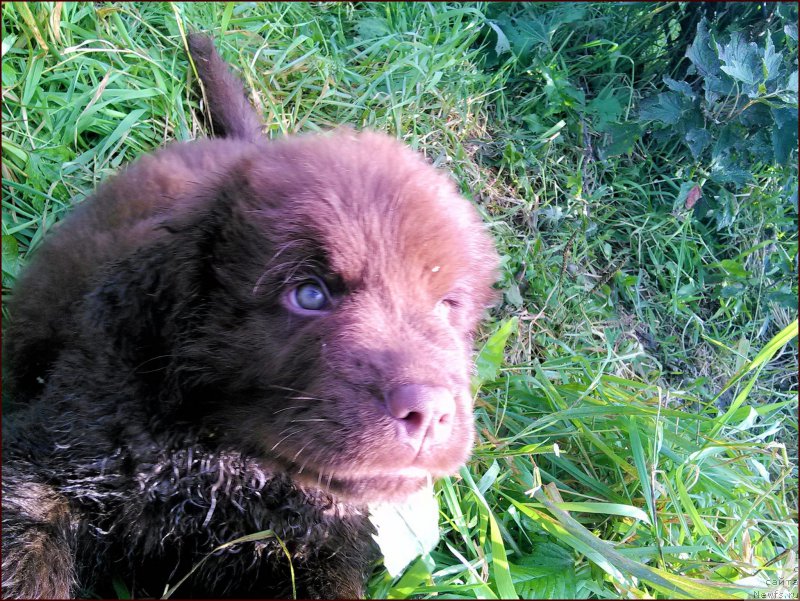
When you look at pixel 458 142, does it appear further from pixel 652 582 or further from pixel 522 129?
pixel 652 582

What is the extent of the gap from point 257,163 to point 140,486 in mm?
1026

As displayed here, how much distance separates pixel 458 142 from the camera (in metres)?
4.15

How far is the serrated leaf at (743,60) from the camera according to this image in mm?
3375

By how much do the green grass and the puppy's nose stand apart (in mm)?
695

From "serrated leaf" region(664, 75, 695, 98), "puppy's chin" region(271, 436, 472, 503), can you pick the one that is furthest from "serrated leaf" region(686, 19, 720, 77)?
"puppy's chin" region(271, 436, 472, 503)

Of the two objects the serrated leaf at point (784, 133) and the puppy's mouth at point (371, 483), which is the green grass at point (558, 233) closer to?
the puppy's mouth at point (371, 483)

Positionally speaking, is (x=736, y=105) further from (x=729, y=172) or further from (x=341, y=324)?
(x=341, y=324)

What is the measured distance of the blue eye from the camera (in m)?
1.92

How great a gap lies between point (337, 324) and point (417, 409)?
352 mm

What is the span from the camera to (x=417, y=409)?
1646 millimetres

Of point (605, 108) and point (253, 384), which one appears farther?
point (605, 108)

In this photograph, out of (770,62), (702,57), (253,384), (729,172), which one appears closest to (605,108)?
(702,57)

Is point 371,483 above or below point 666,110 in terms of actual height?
below

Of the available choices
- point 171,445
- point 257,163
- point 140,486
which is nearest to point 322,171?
point 257,163
